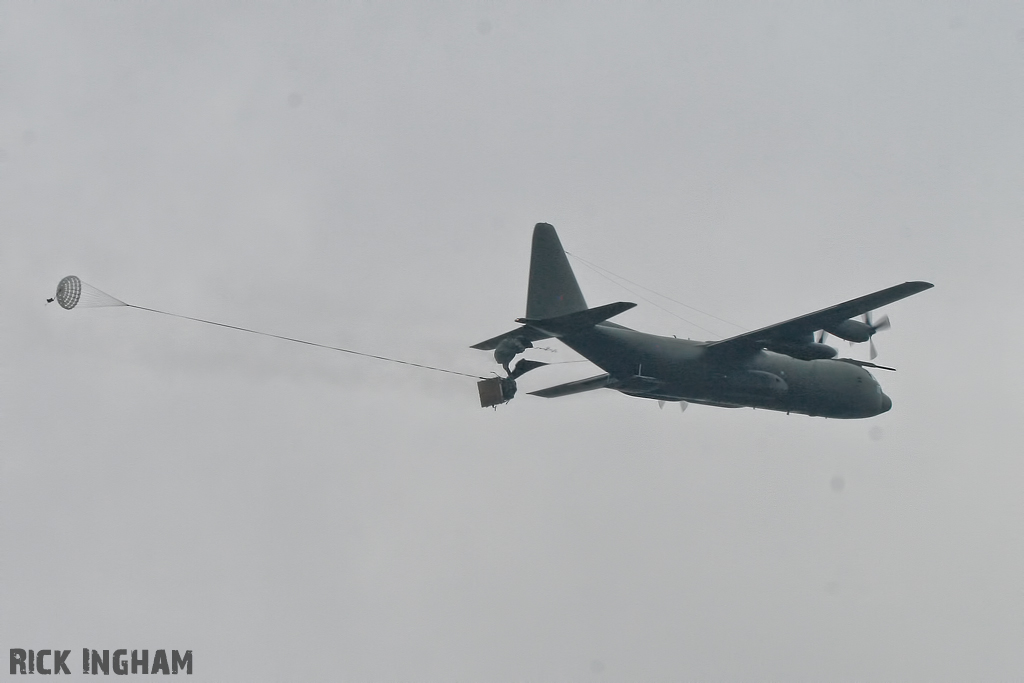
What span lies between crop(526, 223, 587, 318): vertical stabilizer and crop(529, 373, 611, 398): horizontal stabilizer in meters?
2.41

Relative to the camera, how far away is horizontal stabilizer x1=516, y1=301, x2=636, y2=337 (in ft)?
83.3

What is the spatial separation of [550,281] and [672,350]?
3.94 meters

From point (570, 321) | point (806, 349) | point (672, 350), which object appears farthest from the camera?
point (806, 349)


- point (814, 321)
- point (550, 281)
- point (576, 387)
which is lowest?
point (576, 387)

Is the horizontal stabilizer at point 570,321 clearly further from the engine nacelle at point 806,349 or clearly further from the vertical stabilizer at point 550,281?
the engine nacelle at point 806,349

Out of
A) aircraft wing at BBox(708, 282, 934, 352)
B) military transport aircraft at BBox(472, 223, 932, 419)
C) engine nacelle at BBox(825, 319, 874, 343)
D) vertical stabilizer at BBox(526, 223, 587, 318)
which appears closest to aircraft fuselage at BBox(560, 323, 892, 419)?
military transport aircraft at BBox(472, 223, 932, 419)

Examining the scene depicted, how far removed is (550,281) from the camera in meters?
27.7

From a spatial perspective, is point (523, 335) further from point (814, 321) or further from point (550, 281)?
point (814, 321)

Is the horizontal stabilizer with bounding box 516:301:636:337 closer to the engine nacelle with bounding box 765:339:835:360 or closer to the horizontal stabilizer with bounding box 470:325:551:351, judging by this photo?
the horizontal stabilizer with bounding box 470:325:551:351

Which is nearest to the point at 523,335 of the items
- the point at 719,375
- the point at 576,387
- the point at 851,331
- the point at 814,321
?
the point at 576,387

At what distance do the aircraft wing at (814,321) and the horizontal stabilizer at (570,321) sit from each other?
4.41 metres

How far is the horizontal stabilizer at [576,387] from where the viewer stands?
2922cm

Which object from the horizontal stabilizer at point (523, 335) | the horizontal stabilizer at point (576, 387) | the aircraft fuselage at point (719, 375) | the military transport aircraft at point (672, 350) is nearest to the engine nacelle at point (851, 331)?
the military transport aircraft at point (672, 350)

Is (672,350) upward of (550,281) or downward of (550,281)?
downward
